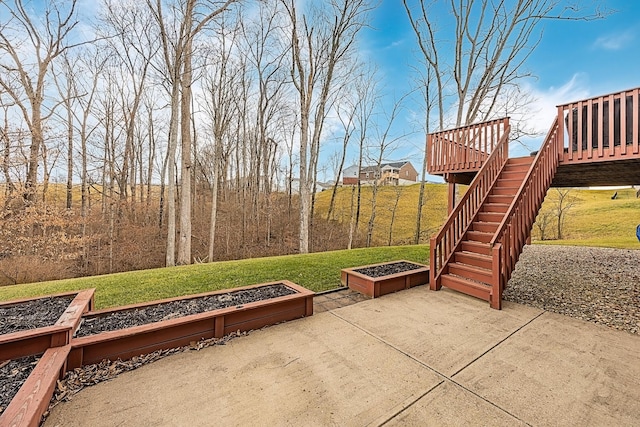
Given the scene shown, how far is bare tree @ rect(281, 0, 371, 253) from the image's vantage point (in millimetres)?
10055

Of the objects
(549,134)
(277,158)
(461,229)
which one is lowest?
(461,229)

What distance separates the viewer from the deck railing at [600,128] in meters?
4.28

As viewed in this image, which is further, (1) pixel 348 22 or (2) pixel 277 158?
(2) pixel 277 158

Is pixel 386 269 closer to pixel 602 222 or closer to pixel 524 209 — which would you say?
pixel 524 209

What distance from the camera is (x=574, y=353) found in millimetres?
2723

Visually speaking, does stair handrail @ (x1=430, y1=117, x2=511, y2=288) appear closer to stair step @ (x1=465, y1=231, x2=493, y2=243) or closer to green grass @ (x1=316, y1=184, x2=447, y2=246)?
stair step @ (x1=465, y1=231, x2=493, y2=243)

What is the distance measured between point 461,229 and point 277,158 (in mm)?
15248

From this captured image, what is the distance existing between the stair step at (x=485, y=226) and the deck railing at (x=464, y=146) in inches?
66.3

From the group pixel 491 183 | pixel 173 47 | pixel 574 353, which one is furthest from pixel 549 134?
pixel 173 47

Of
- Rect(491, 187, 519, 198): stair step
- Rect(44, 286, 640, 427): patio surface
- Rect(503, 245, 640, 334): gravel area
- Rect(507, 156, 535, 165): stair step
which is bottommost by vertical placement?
Rect(44, 286, 640, 427): patio surface

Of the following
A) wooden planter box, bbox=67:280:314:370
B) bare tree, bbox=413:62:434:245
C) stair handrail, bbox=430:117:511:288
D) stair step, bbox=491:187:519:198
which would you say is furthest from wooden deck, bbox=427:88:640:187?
bare tree, bbox=413:62:434:245

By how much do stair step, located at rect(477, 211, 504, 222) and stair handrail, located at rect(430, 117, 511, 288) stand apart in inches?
5.8

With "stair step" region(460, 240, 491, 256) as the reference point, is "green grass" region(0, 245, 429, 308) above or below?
below

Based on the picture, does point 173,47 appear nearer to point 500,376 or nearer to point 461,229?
point 461,229
